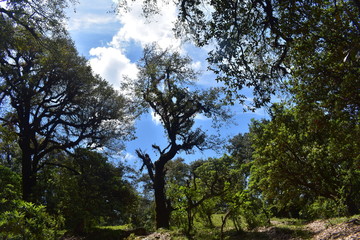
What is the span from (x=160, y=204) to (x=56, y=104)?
33.2 ft

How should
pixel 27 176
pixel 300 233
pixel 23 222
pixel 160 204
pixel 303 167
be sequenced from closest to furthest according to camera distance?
pixel 23 222 < pixel 300 233 < pixel 303 167 < pixel 160 204 < pixel 27 176

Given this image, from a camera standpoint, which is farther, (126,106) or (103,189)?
(126,106)

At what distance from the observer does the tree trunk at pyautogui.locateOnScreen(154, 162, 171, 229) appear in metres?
15.0

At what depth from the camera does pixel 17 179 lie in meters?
15.6

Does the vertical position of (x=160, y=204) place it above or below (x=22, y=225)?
above

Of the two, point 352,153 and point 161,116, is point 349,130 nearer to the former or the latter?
point 352,153

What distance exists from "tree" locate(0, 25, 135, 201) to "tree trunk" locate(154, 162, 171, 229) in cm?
556

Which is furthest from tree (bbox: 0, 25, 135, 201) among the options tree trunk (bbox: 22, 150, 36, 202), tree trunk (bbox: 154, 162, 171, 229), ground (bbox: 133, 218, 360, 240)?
ground (bbox: 133, 218, 360, 240)

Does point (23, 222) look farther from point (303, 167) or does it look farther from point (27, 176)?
point (27, 176)

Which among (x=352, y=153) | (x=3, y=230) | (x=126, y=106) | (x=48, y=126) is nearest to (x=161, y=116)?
(x=126, y=106)

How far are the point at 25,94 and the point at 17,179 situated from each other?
522 cm

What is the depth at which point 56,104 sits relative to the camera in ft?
61.2

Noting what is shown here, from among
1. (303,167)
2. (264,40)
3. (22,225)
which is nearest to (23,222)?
(22,225)

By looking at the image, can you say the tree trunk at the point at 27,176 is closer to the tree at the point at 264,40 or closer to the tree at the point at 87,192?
the tree at the point at 87,192
